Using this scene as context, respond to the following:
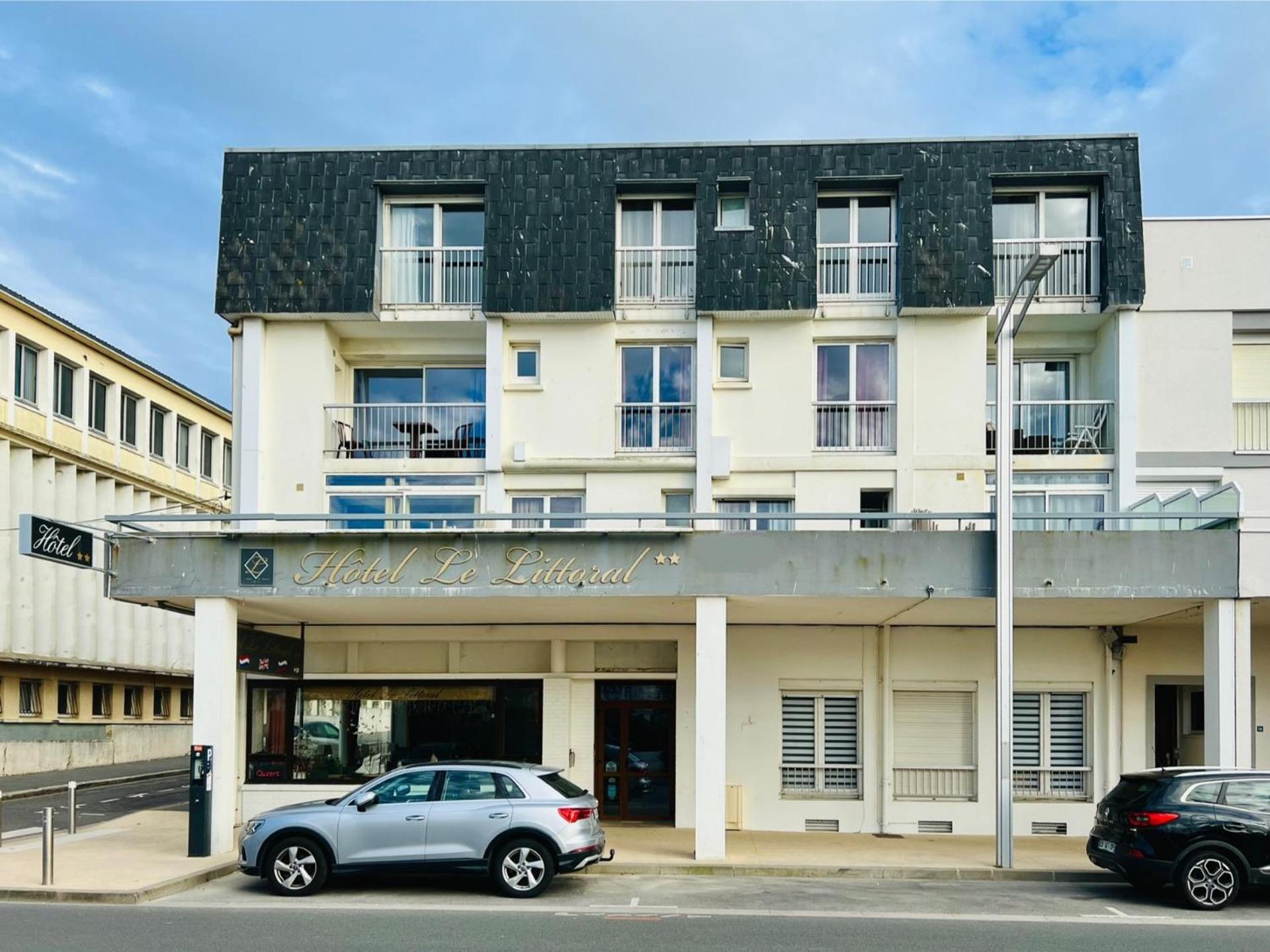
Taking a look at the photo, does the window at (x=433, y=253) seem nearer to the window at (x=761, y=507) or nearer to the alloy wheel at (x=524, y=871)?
the window at (x=761, y=507)

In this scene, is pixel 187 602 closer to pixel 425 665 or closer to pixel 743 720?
pixel 425 665

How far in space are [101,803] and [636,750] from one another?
12.3 metres

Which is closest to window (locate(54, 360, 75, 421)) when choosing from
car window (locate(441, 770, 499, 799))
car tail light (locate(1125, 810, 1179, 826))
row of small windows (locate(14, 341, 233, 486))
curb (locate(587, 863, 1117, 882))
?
row of small windows (locate(14, 341, 233, 486))

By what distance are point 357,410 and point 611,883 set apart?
10.9 m

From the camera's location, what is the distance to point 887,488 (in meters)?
22.4

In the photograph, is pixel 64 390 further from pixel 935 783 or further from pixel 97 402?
pixel 935 783

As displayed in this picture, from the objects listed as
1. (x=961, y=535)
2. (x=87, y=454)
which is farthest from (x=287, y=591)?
(x=87, y=454)

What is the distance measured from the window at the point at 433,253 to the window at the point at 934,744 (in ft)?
33.3

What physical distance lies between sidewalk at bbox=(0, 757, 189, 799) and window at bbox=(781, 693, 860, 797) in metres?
16.9

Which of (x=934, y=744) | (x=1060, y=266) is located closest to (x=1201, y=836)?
(x=934, y=744)

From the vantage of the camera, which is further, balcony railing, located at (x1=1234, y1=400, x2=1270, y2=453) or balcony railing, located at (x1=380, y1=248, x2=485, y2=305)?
balcony railing, located at (x1=380, y1=248, x2=485, y2=305)

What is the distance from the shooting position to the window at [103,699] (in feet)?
137

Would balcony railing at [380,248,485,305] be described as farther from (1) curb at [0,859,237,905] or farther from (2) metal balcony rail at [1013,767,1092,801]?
(2) metal balcony rail at [1013,767,1092,801]

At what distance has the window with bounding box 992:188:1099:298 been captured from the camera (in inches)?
886
